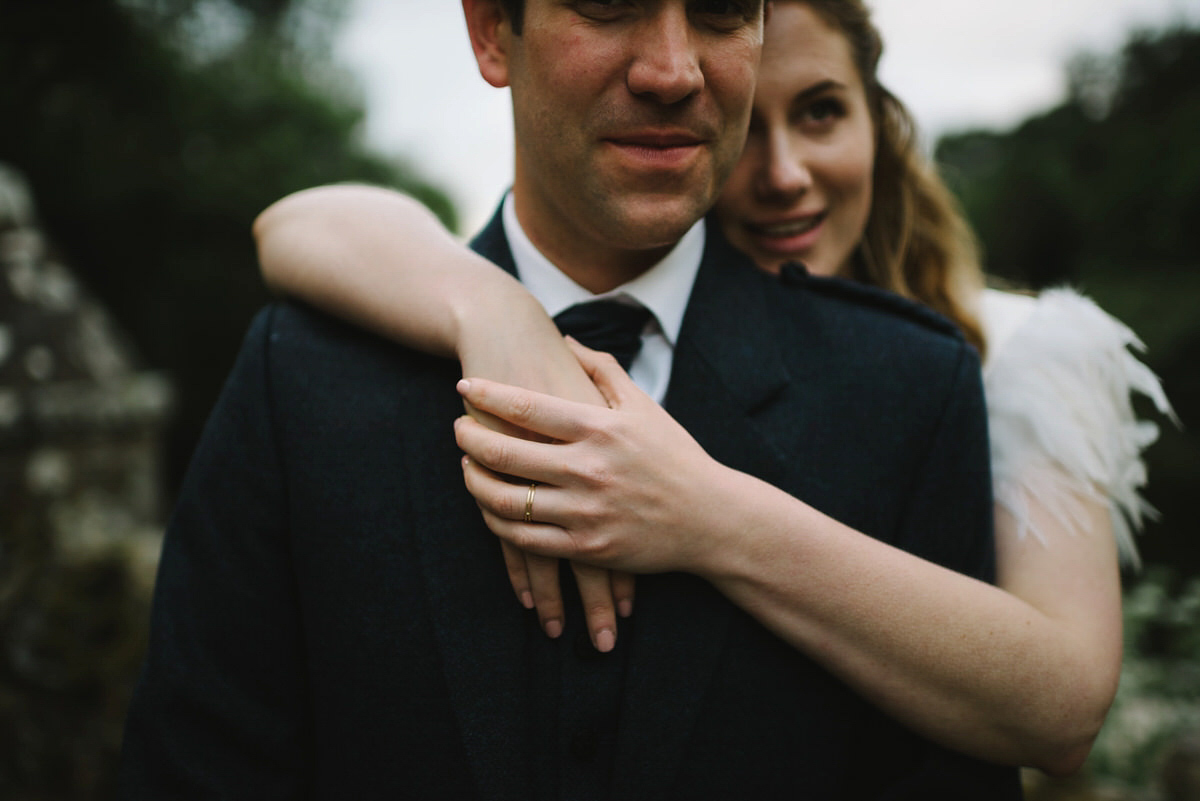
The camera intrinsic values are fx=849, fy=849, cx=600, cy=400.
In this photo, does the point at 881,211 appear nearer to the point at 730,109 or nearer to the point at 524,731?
the point at 730,109

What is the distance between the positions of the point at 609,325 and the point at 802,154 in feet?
2.55

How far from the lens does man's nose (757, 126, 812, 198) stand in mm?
1997

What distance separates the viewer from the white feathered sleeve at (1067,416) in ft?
5.82

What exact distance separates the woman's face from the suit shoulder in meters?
0.29

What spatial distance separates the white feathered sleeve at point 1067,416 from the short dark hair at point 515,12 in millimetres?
1291

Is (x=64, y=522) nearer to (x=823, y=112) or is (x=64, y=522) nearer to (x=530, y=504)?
(x=530, y=504)

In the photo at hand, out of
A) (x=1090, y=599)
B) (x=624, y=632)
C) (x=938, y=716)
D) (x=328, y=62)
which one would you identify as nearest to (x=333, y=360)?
(x=624, y=632)

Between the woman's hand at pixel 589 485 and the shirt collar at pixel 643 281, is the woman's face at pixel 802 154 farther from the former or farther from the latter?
the woman's hand at pixel 589 485

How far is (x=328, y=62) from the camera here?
16250 millimetres

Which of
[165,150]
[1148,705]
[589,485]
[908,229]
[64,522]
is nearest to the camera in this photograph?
[589,485]

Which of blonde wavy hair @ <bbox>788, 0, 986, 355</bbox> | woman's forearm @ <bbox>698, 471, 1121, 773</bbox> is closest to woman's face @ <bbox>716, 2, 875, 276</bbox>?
blonde wavy hair @ <bbox>788, 0, 986, 355</bbox>

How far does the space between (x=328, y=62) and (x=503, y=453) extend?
17.0m

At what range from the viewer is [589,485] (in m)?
1.33

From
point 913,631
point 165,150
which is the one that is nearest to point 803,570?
point 913,631
